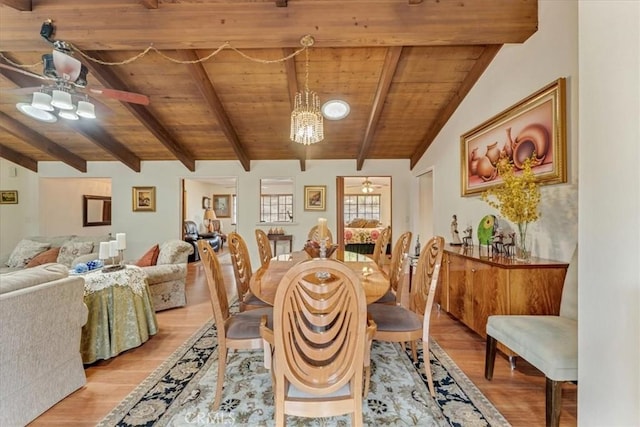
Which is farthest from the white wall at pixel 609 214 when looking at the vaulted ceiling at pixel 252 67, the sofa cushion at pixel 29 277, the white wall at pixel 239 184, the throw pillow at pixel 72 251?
the throw pillow at pixel 72 251

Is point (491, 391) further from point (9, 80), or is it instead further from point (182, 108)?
point (9, 80)

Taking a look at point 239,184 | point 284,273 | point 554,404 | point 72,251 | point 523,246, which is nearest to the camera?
point 554,404

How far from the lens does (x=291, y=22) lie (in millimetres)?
2695

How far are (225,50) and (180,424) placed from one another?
3384mm

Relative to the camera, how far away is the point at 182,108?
14.1ft

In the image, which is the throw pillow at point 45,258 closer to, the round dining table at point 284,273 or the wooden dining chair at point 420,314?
the round dining table at point 284,273

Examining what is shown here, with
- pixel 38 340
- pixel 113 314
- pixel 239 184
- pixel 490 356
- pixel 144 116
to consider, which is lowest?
pixel 490 356

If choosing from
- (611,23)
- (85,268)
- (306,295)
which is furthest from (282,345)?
(85,268)

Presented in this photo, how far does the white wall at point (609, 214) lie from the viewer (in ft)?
3.91

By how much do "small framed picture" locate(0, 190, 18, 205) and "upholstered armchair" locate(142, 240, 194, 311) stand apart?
457cm

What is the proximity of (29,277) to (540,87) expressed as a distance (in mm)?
3982

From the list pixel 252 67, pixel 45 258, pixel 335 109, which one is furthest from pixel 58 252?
pixel 335 109

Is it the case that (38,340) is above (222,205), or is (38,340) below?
below

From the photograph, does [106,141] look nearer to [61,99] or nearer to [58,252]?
[58,252]
